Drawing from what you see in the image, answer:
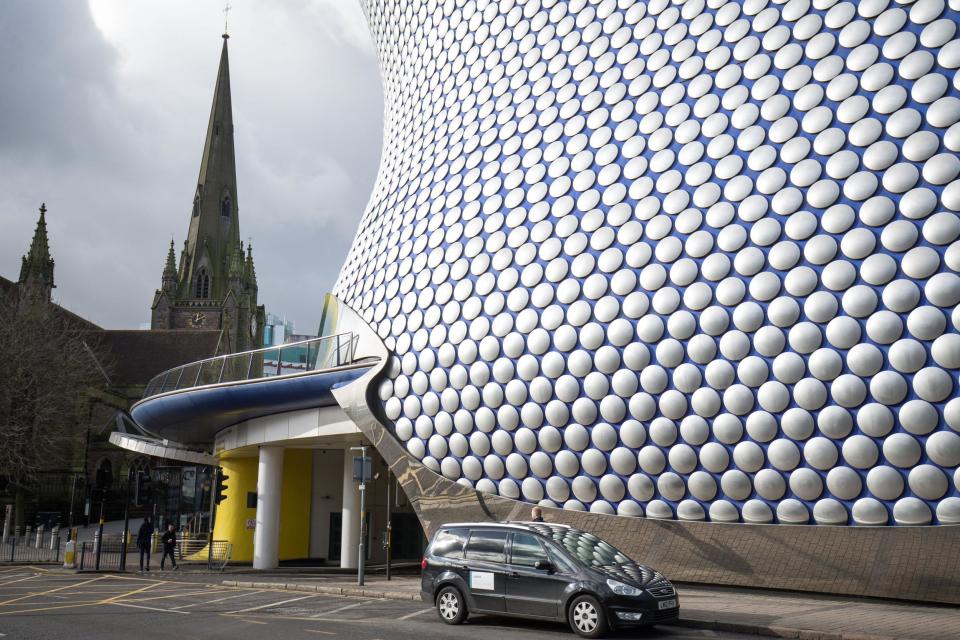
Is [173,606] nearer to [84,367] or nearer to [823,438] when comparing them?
[823,438]

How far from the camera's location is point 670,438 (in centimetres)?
1242

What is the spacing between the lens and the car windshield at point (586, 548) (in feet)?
30.5

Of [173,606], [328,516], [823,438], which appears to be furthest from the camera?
[328,516]

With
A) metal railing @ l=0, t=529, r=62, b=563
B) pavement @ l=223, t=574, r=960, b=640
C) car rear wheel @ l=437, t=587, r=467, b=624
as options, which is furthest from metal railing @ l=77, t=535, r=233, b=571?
car rear wheel @ l=437, t=587, r=467, b=624

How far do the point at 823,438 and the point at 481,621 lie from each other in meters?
5.28

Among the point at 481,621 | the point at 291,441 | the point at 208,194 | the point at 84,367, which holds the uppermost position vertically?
the point at 208,194

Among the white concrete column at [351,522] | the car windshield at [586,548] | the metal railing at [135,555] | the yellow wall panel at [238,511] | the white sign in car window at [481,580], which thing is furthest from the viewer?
the yellow wall panel at [238,511]

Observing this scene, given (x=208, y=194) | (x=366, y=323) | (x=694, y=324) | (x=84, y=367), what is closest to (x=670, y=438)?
(x=694, y=324)

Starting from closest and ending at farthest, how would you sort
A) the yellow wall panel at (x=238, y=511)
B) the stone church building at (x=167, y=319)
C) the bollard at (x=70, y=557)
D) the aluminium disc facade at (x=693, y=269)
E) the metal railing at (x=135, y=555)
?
the aluminium disc facade at (x=693, y=269) → the metal railing at (x=135, y=555) → the bollard at (x=70, y=557) → the yellow wall panel at (x=238, y=511) → the stone church building at (x=167, y=319)

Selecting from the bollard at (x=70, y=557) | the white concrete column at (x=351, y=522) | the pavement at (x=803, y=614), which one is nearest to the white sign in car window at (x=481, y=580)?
the pavement at (x=803, y=614)

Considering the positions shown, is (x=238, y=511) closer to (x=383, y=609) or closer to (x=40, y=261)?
(x=383, y=609)

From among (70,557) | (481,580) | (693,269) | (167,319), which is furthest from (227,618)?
(167,319)

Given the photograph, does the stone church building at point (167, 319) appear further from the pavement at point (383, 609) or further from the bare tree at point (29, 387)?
the pavement at point (383, 609)

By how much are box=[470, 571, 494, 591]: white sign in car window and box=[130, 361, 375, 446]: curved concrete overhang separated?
760 centimetres
